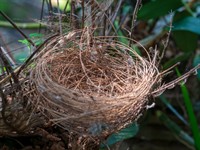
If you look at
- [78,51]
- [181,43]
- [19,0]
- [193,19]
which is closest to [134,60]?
[78,51]

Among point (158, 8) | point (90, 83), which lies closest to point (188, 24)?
point (158, 8)

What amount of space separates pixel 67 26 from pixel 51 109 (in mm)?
194

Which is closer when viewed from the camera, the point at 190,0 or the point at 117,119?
the point at 117,119

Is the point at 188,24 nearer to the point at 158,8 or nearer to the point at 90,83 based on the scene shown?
the point at 158,8

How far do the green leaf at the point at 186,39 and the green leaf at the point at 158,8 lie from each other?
6.0 inches

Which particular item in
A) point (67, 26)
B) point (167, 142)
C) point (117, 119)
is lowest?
point (167, 142)

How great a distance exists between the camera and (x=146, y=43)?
125cm

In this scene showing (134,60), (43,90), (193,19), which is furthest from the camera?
(193,19)

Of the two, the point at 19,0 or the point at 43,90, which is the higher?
the point at 19,0

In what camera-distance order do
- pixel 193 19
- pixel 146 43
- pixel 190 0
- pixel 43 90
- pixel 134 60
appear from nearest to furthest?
pixel 43 90 < pixel 134 60 < pixel 193 19 < pixel 146 43 < pixel 190 0

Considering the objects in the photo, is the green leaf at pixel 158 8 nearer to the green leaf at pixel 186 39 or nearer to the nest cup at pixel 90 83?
the green leaf at pixel 186 39

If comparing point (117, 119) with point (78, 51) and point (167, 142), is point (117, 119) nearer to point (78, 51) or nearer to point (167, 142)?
point (78, 51)

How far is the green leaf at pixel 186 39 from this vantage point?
124 cm

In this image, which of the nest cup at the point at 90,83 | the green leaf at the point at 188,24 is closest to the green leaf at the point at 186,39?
the green leaf at the point at 188,24
